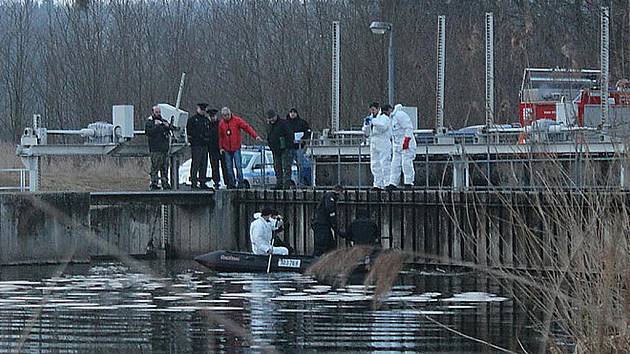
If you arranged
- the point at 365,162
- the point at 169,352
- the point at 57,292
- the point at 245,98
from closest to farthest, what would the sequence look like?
the point at 169,352 < the point at 57,292 < the point at 365,162 < the point at 245,98

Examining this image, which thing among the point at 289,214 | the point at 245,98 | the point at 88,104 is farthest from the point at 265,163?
the point at 88,104

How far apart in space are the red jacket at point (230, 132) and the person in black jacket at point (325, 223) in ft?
10.1

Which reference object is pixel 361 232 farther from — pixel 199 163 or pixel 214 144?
pixel 199 163

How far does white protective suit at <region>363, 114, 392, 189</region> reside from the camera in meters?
29.9

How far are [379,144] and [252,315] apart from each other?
33.4 ft

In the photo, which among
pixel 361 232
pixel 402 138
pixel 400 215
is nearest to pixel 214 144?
pixel 400 215

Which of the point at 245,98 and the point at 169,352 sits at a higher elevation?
the point at 245,98

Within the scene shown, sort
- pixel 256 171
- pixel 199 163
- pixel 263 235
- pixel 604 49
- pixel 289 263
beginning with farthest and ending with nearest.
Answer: pixel 256 171
pixel 199 163
pixel 263 235
pixel 289 263
pixel 604 49

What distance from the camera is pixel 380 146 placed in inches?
1193

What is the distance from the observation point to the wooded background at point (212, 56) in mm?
50000

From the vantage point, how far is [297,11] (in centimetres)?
5834

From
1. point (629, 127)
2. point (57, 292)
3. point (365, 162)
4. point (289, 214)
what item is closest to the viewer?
point (629, 127)

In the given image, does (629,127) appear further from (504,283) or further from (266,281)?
(266,281)

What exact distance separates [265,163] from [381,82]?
11315 mm
